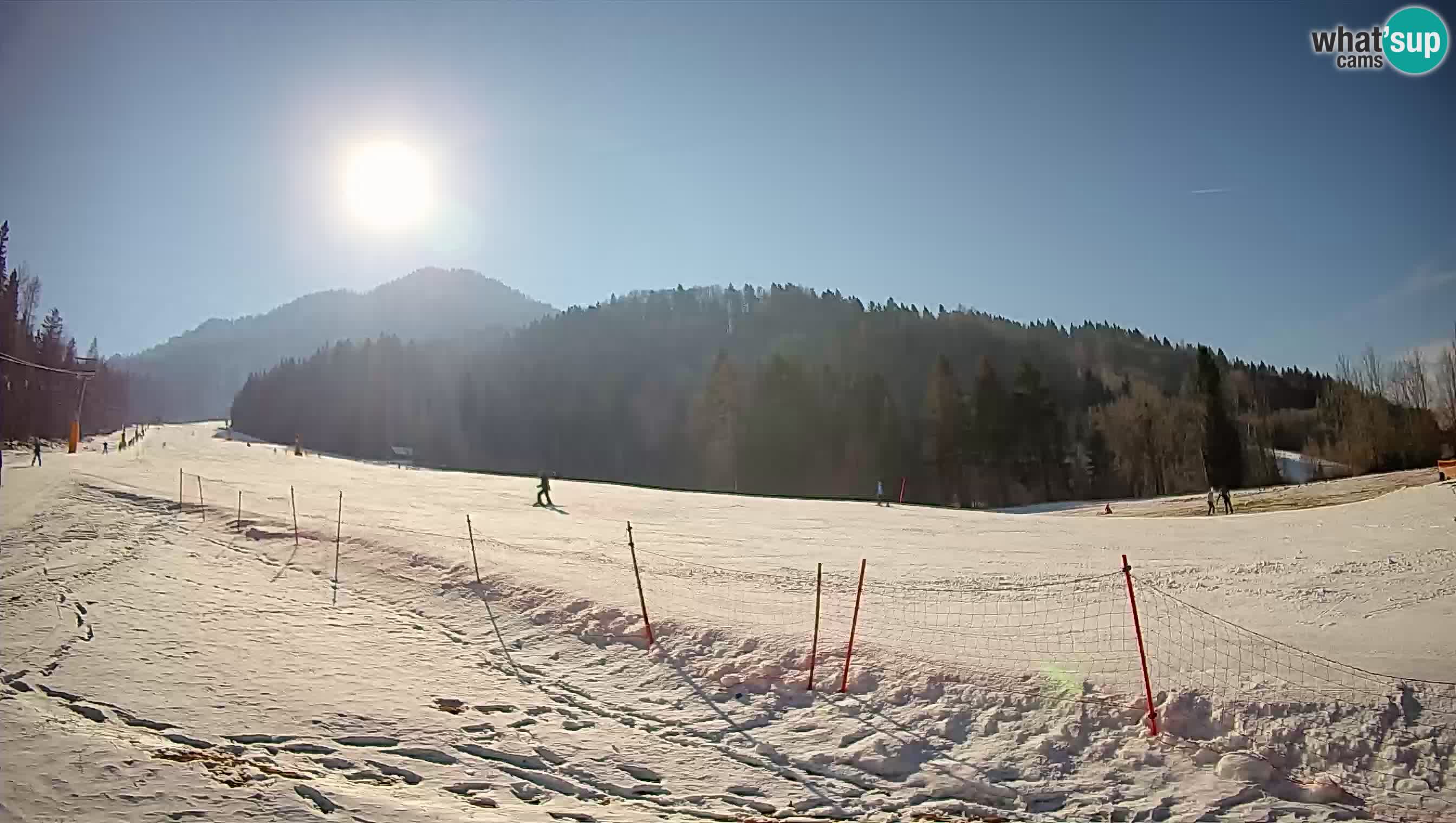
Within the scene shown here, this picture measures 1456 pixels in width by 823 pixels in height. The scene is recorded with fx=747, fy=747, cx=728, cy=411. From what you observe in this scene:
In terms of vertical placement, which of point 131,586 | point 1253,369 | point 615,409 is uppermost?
point 1253,369

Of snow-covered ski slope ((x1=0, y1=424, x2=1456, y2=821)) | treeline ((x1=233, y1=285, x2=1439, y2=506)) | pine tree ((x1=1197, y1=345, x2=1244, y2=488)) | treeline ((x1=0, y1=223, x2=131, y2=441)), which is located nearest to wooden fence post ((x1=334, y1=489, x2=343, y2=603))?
snow-covered ski slope ((x1=0, y1=424, x2=1456, y2=821))

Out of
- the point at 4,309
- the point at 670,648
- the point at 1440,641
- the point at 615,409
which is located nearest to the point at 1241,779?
the point at 1440,641

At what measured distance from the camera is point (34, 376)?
69750 millimetres

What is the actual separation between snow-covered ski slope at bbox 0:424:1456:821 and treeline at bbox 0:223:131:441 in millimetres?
37783

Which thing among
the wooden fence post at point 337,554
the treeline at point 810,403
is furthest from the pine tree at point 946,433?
the wooden fence post at point 337,554

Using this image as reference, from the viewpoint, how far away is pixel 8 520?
22219 mm

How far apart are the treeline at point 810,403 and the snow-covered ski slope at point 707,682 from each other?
44.8 metres

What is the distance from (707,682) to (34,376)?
3455 inches

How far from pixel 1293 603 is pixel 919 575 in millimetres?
7292

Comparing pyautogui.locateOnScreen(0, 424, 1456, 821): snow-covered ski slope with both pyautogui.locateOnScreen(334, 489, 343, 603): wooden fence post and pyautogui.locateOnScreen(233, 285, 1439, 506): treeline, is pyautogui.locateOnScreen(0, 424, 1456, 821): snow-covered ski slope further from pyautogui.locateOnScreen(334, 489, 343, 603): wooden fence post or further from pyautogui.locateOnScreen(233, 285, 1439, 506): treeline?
pyautogui.locateOnScreen(233, 285, 1439, 506): treeline

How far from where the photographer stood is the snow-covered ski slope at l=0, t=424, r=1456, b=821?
7234 millimetres

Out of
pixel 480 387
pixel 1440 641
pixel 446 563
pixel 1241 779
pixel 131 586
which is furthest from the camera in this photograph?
pixel 480 387

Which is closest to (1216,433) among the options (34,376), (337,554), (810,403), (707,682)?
(810,403)

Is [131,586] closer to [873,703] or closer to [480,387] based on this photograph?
[873,703]
